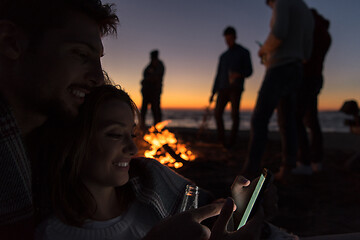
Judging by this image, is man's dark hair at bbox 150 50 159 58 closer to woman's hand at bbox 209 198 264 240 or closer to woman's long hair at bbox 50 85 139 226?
woman's long hair at bbox 50 85 139 226

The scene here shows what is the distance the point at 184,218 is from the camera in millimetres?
1014

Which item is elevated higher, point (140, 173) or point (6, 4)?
point (6, 4)

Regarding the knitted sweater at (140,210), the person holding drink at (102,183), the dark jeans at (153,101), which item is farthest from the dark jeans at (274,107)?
the dark jeans at (153,101)

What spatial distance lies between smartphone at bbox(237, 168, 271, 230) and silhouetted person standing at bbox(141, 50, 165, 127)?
684cm

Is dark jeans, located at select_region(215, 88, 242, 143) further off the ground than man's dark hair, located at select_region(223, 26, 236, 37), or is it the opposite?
man's dark hair, located at select_region(223, 26, 236, 37)

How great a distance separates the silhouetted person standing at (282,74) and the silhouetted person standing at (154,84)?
472 centimetres

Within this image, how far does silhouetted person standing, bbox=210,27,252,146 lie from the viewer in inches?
250

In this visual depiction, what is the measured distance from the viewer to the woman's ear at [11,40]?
4.93 ft

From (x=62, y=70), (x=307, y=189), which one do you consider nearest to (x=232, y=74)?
(x=307, y=189)

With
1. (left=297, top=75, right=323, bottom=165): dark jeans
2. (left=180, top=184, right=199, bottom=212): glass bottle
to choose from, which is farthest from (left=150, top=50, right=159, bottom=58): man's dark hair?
(left=180, top=184, right=199, bottom=212): glass bottle

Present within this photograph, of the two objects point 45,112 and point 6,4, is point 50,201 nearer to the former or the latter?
point 45,112

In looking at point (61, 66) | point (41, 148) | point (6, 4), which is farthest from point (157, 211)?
point (6, 4)

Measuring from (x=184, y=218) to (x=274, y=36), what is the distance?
120 inches

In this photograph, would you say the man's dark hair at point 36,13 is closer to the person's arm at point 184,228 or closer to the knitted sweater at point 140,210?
the knitted sweater at point 140,210
